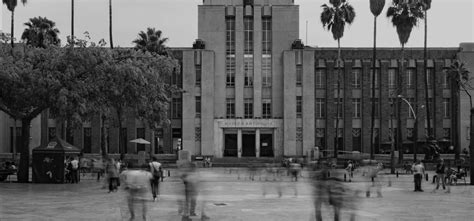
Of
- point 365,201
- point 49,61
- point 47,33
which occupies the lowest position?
point 365,201

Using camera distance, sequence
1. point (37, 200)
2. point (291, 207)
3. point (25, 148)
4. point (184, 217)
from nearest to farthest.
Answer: point (184, 217)
point (291, 207)
point (37, 200)
point (25, 148)

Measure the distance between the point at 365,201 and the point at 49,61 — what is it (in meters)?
17.5

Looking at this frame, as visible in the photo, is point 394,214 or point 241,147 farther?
point 241,147

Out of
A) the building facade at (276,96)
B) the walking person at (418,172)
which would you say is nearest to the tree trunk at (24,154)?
the walking person at (418,172)

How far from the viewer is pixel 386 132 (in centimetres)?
7469

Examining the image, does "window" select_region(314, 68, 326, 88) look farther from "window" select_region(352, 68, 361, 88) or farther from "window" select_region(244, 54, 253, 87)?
"window" select_region(244, 54, 253, 87)

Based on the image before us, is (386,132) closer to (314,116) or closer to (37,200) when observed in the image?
(314,116)

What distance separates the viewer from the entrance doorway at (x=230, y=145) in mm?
72000

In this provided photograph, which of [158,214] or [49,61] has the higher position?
[49,61]

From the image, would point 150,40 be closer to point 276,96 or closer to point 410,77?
point 276,96

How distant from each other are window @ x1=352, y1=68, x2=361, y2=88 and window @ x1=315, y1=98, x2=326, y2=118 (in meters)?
3.73

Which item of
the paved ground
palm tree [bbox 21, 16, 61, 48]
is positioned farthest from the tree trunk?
palm tree [bbox 21, 16, 61, 48]

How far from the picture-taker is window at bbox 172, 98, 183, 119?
74938 mm

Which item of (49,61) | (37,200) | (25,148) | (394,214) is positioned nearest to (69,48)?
(49,61)
